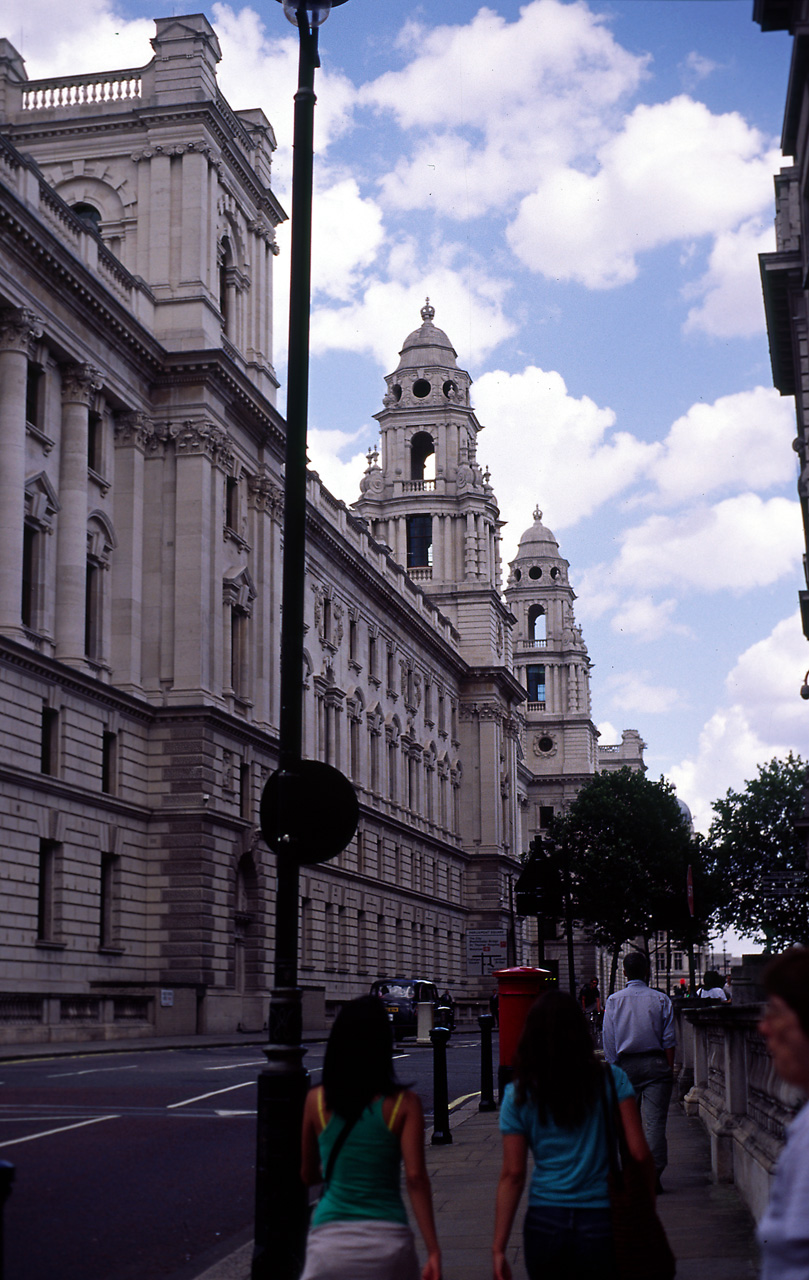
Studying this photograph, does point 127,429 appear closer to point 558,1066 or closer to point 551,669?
point 558,1066

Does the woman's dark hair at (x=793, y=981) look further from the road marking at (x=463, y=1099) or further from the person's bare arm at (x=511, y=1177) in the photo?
the road marking at (x=463, y=1099)

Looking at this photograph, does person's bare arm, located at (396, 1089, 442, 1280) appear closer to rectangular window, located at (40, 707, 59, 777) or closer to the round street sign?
the round street sign

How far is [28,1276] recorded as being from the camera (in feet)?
30.2

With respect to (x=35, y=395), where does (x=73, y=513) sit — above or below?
below

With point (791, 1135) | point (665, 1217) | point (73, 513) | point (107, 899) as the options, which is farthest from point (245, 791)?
point (791, 1135)

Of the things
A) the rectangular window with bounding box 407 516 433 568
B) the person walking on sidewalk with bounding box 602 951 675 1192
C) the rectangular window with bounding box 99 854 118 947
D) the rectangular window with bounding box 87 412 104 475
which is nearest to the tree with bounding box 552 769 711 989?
the rectangular window with bounding box 407 516 433 568

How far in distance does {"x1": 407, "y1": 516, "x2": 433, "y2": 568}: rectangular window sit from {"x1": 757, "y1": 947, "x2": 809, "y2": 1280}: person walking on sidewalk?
86747mm

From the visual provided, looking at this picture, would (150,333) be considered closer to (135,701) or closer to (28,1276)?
(135,701)

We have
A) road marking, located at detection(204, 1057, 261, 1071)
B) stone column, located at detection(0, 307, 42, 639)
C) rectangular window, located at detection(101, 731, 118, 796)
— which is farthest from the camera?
rectangular window, located at detection(101, 731, 118, 796)

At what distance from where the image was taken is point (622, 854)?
8125 cm

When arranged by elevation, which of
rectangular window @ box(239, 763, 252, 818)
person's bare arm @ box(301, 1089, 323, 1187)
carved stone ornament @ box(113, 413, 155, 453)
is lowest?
person's bare arm @ box(301, 1089, 323, 1187)

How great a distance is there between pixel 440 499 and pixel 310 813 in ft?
266

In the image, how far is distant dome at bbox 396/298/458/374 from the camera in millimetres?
92625

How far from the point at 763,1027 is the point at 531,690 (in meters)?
123
